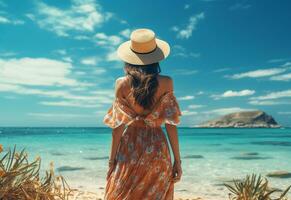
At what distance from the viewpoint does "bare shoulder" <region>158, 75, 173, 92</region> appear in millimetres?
3270

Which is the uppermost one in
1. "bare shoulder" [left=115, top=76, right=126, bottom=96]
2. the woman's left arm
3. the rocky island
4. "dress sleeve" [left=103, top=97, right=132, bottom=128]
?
the rocky island

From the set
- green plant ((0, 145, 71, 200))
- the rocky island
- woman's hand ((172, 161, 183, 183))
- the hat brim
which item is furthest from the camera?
the rocky island

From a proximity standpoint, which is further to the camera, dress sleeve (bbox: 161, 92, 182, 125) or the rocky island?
the rocky island

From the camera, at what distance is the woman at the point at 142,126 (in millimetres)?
3240

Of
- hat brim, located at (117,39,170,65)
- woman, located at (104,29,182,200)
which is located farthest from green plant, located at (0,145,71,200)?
hat brim, located at (117,39,170,65)

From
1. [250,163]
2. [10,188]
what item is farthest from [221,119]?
[10,188]

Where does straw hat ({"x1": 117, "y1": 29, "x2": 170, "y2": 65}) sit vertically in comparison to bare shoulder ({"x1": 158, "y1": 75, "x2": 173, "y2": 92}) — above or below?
above

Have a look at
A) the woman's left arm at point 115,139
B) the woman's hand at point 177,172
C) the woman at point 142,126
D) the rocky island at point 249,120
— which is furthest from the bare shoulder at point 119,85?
the rocky island at point 249,120

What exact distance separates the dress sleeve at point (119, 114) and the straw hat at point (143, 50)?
1.20ft

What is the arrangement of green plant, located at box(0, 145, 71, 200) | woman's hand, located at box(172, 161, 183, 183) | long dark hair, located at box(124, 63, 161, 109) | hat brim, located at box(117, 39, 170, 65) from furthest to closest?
green plant, located at box(0, 145, 71, 200), woman's hand, located at box(172, 161, 183, 183), hat brim, located at box(117, 39, 170, 65), long dark hair, located at box(124, 63, 161, 109)

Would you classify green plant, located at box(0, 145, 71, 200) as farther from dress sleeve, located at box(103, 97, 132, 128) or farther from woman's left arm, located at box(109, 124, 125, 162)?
dress sleeve, located at box(103, 97, 132, 128)

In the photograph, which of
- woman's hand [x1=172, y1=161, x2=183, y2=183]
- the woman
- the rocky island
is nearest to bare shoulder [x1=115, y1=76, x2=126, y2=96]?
the woman

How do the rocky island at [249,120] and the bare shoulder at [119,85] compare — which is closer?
the bare shoulder at [119,85]

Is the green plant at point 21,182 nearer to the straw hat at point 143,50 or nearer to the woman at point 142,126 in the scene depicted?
the woman at point 142,126
